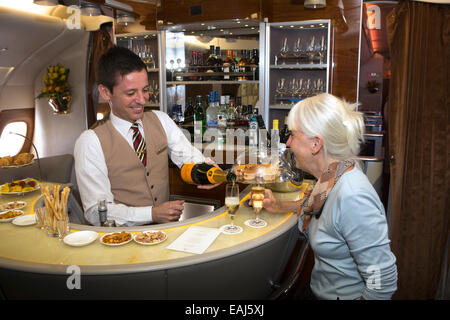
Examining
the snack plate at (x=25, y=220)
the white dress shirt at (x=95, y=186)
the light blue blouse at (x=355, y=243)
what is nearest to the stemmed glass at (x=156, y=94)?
the white dress shirt at (x=95, y=186)

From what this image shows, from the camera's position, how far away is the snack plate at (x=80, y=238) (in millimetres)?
1719

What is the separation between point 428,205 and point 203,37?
3.04 m

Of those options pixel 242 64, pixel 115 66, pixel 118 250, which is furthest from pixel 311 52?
pixel 118 250

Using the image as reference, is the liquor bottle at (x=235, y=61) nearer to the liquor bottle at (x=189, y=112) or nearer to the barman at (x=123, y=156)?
the liquor bottle at (x=189, y=112)

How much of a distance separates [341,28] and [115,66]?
2683 millimetres

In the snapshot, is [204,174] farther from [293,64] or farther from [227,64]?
[227,64]

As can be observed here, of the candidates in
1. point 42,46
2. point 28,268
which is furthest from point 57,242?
point 42,46

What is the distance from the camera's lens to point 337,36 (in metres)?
3.88

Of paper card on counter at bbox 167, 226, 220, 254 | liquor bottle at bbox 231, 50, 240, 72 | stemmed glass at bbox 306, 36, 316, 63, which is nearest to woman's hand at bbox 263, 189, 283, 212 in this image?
paper card on counter at bbox 167, 226, 220, 254

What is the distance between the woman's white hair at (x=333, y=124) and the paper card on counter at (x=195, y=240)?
680 mm

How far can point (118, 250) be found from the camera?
167cm

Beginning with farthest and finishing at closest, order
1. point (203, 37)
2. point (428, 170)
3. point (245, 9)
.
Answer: point (203, 37) < point (245, 9) < point (428, 170)

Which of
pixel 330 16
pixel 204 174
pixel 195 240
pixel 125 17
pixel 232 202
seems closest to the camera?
pixel 195 240
